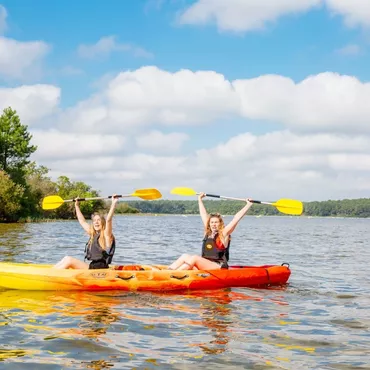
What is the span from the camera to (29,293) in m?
8.20

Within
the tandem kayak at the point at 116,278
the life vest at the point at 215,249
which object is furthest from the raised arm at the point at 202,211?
the tandem kayak at the point at 116,278

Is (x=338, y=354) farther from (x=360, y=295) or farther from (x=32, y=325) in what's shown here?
(x=360, y=295)

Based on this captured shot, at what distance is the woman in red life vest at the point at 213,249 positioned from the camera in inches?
359

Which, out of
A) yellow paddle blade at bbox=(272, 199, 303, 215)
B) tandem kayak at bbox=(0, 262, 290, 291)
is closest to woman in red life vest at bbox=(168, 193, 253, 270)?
tandem kayak at bbox=(0, 262, 290, 291)

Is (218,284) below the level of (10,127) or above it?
below

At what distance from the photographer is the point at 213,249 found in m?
9.27

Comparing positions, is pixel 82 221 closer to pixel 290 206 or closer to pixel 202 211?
pixel 202 211

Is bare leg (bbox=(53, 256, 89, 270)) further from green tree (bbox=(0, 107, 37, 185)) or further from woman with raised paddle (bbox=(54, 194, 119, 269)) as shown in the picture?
green tree (bbox=(0, 107, 37, 185))

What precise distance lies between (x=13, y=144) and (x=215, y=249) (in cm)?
3942

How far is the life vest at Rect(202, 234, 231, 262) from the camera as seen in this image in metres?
9.21

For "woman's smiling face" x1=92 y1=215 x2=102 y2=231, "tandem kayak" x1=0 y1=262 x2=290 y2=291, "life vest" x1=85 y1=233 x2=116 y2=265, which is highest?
"woman's smiling face" x1=92 y1=215 x2=102 y2=231

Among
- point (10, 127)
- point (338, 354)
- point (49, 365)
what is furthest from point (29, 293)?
point (10, 127)

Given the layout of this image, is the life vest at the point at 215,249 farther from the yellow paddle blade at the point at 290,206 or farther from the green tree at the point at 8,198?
the green tree at the point at 8,198

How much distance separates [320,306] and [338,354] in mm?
2734
